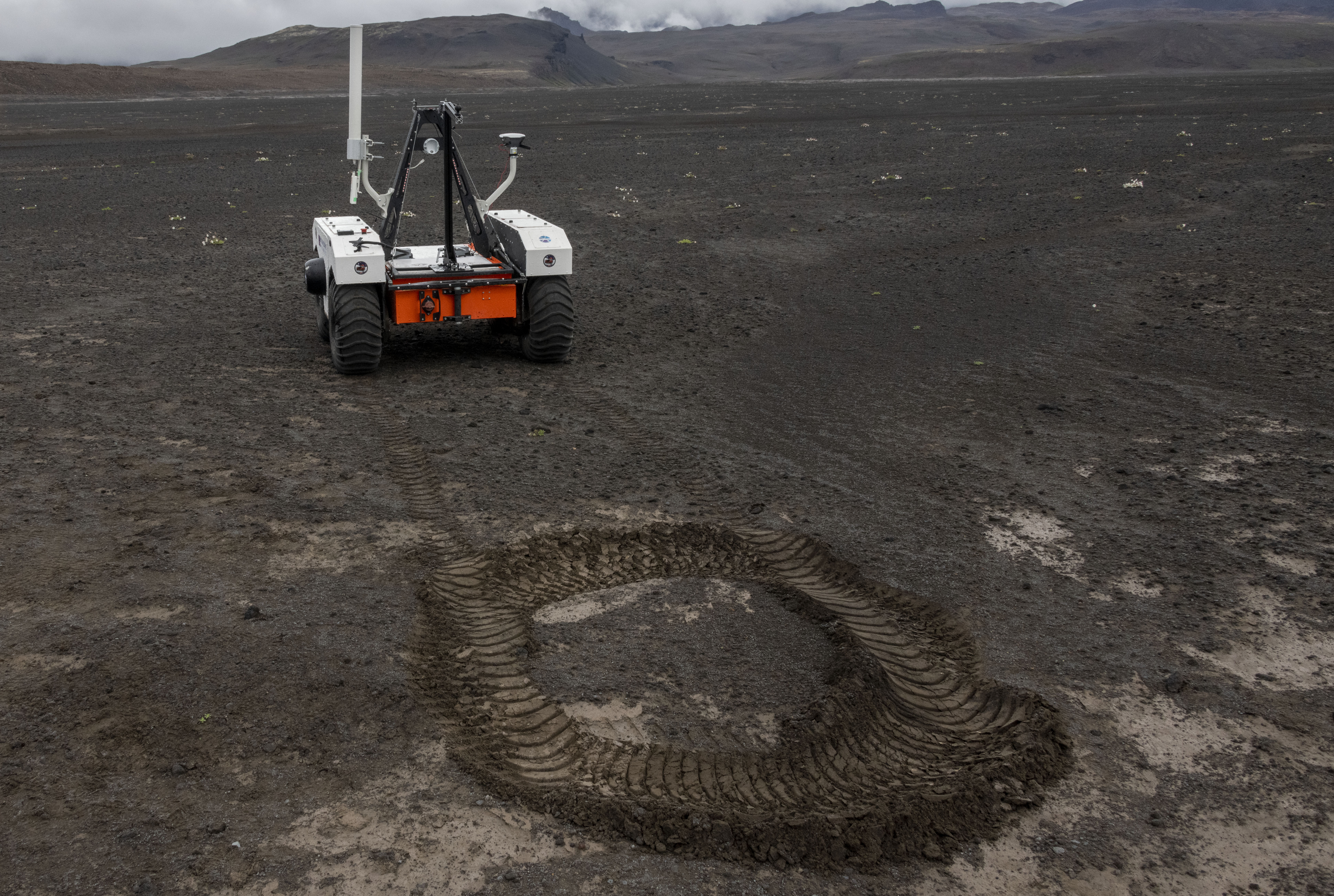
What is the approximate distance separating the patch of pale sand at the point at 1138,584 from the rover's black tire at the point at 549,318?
5.58 meters

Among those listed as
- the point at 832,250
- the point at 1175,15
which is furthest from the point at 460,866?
the point at 1175,15

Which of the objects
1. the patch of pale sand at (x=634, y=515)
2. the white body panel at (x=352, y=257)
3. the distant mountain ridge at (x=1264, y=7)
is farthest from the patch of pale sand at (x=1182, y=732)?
the distant mountain ridge at (x=1264, y=7)

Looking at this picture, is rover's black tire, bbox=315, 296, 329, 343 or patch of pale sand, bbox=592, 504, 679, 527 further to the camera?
rover's black tire, bbox=315, 296, 329, 343

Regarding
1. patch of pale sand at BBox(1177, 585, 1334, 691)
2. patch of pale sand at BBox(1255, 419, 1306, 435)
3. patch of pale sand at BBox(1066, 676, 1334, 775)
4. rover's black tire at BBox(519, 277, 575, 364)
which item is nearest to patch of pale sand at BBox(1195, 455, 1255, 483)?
patch of pale sand at BBox(1255, 419, 1306, 435)

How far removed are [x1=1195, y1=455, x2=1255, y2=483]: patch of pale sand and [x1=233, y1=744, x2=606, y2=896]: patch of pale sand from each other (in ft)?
18.7

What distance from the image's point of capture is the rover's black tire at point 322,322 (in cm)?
1040

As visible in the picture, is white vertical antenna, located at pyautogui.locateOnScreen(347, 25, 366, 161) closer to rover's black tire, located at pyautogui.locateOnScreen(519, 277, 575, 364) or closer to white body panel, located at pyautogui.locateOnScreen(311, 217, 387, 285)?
white body panel, located at pyautogui.locateOnScreen(311, 217, 387, 285)

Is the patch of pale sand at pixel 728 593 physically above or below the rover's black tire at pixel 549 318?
below

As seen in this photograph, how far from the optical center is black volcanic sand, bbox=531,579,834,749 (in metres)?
4.88

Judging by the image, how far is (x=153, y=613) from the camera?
5590mm

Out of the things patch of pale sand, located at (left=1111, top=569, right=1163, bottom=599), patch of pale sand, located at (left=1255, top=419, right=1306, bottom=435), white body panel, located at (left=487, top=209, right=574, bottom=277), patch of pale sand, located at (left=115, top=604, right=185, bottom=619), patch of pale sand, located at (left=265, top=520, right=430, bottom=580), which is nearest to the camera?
patch of pale sand, located at (left=115, top=604, right=185, bottom=619)

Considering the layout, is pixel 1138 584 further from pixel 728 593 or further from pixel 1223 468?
pixel 728 593

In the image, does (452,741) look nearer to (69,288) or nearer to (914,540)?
(914,540)

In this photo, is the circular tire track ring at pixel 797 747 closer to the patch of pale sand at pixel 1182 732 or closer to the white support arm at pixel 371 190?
the patch of pale sand at pixel 1182 732
